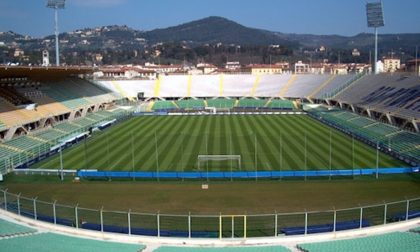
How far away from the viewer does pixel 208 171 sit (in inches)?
1020

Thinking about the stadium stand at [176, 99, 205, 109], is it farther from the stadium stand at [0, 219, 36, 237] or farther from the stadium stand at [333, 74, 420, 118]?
the stadium stand at [0, 219, 36, 237]

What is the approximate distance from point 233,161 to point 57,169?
1069 centimetres

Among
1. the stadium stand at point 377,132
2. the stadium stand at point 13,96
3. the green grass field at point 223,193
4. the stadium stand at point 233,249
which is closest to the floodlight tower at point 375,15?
the stadium stand at point 377,132

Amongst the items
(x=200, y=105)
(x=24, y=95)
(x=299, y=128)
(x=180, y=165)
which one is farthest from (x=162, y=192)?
(x=200, y=105)

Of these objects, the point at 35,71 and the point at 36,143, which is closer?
the point at 36,143

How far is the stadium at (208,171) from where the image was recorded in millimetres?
14984

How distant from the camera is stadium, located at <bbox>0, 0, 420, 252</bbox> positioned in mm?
14984

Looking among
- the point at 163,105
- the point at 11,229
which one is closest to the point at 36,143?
the point at 11,229

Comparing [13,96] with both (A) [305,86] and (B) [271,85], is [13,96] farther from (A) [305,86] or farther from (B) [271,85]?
(A) [305,86]

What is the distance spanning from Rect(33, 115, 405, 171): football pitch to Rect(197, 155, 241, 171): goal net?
0.06 m

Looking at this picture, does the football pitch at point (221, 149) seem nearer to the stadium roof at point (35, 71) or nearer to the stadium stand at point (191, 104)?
the stadium roof at point (35, 71)

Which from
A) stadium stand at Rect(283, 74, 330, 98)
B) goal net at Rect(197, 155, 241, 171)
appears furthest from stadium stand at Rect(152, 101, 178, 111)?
goal net at Rect(197, 155, 241, 171)

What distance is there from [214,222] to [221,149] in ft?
50.2

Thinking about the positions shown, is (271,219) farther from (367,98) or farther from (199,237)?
(367,98)
